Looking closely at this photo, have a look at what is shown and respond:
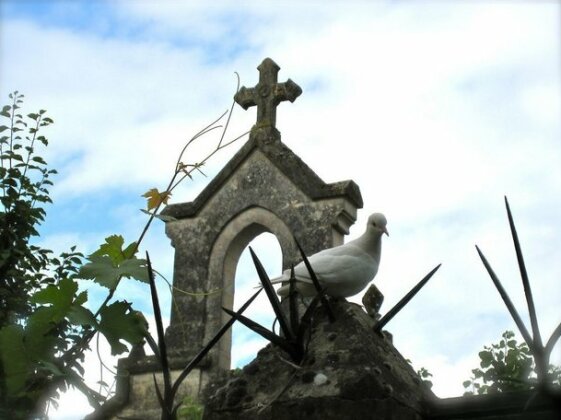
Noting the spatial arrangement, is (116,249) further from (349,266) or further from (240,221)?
(240,221)

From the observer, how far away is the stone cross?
33.0 feet

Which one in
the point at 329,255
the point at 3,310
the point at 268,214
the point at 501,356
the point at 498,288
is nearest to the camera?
the point at 498,288

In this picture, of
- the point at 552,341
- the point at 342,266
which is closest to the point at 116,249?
the point at 342,266

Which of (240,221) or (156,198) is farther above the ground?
(240,221)

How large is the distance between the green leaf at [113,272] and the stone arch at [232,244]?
6.85m

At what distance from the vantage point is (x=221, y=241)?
10016mm

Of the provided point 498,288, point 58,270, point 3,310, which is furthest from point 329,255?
point 58,270

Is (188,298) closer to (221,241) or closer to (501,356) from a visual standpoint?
(221,241)

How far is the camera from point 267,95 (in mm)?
10086

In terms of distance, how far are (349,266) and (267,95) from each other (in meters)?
7.04

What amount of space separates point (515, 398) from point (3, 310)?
4590 millimetres

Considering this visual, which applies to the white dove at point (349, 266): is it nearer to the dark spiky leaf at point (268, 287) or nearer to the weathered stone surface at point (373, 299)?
the dark spiky leaf at point (268, 287)

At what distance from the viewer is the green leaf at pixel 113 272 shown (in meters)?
2.49

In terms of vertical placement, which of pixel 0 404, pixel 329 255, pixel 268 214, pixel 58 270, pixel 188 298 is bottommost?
pixel 0 404
